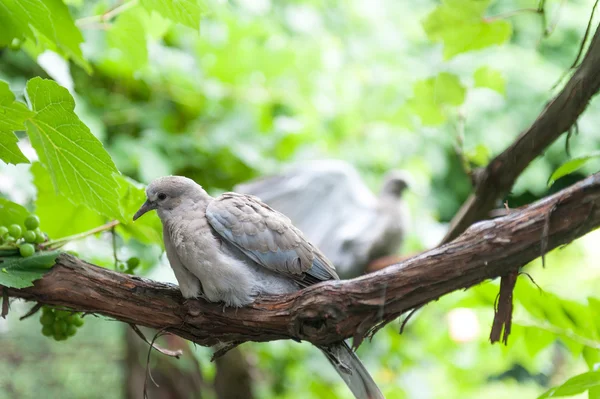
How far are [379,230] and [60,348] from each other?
165 cm

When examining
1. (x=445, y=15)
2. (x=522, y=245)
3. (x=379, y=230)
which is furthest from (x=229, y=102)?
(x=522, y=245)

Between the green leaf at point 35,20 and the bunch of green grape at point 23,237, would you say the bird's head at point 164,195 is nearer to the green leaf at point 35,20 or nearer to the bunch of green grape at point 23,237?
the bunch of green grape at point 23,237

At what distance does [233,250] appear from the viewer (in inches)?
51.4

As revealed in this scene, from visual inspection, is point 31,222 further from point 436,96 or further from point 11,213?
point 436,96

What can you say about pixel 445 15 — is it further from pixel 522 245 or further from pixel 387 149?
pixel 387 149

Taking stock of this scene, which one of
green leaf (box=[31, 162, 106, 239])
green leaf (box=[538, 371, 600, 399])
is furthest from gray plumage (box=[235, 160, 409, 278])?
green leaf (box=[538, 371, 600, 399])

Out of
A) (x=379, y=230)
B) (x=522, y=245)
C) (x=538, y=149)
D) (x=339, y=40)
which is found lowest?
(x=522, y=245)

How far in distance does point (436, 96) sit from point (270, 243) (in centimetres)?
66

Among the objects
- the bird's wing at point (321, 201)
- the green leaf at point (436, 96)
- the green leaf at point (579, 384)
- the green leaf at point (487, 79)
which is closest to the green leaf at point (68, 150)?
the green leaf at point (579, 384)

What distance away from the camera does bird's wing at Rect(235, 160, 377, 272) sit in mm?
2957

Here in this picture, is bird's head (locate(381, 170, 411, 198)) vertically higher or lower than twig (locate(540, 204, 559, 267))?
higher

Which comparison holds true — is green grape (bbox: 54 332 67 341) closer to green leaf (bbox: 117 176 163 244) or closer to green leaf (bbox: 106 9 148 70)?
green leaf (bbox: 117 176 163 244)

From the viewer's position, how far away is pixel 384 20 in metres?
3.68

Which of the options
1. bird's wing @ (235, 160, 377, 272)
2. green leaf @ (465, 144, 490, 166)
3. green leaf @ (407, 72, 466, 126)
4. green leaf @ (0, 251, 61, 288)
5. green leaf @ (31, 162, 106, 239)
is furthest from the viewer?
bird's wing @ (235, 160, 377, 272)
